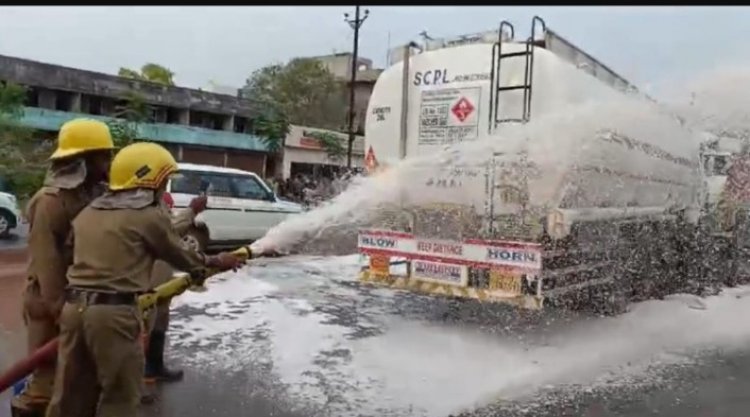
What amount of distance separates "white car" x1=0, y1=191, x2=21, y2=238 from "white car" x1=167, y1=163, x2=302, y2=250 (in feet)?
13.9

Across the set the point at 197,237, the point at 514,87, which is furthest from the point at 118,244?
the point at 514,87

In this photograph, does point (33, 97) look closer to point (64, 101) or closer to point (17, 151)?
point (64, 101)

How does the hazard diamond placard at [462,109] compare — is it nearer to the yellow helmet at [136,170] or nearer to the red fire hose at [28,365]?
the yellow helmet at [136,170]

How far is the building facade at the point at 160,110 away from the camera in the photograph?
31.2 meters

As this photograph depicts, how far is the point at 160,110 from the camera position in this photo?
3659 centimetres

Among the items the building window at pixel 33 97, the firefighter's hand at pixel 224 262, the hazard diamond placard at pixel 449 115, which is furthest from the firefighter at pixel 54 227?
the building window at pixel 33 97

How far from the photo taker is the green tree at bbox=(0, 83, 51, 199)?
863 inches

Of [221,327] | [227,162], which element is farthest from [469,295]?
[227,162]

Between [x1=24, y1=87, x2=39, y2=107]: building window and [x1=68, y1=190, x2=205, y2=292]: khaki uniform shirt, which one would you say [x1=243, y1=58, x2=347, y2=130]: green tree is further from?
[x1=68, y1=190, x2=205, y2=292]: khaki uniform shirt

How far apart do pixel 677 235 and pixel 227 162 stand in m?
30.9

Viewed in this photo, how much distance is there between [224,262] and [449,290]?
3230mm

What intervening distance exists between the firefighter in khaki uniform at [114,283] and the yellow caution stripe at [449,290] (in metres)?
3.56

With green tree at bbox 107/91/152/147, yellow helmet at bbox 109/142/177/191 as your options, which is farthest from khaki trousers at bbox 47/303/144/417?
green tree at bbox 107/91/152/147

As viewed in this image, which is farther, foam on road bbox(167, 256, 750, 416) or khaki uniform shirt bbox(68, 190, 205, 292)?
foam on road bbox(167, 256, 750, 416)
